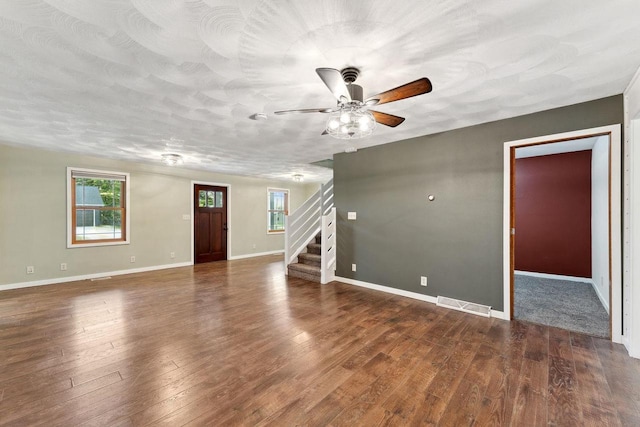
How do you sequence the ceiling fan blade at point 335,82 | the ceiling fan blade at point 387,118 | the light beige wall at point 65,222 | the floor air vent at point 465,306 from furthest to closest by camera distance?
1. the light beige wall at point 65,222
2. the floor air vent at point 465,306
3. the ceiling fan blade at point 387,118
4. the ceiling fan blade at point 335,82

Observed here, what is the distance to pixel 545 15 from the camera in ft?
5.09

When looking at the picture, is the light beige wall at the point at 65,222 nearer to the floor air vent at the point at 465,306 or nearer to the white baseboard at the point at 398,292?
the white baseboard at the point at 398,292

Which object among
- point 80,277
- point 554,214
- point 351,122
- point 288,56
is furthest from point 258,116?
point 554,214

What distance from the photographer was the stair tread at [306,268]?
5.09 metres

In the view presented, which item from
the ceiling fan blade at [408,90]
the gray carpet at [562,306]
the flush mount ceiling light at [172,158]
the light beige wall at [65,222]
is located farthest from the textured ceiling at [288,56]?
the gray carpet at [562,306]

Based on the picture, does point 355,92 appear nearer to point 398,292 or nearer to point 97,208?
point 398,292

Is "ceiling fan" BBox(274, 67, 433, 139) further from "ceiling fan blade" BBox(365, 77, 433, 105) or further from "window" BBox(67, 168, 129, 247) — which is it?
"window" BBox(67, 168, 129, 247)

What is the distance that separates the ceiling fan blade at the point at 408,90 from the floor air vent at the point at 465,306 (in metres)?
2.90

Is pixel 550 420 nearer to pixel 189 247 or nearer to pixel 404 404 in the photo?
pixel 404 404

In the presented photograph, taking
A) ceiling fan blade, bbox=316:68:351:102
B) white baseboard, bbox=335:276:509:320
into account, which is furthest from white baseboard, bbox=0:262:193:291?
ceiling fan blade, bbox=316:68:351:102

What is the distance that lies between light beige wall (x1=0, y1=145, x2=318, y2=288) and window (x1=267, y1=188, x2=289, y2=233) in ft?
2.72

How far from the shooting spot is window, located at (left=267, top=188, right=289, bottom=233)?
28.3 ft

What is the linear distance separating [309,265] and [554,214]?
4965 millimetres

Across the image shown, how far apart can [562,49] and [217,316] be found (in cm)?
419
